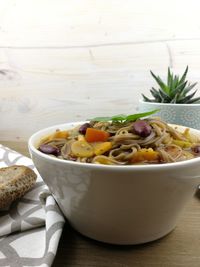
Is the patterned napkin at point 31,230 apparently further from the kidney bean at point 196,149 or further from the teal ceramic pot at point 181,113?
the teal ceramic pot at point 181,113

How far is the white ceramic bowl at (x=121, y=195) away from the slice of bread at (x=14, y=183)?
0.16 m

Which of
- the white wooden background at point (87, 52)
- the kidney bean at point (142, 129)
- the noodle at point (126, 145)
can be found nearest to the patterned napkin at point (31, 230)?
the noodle at point (126, 145)

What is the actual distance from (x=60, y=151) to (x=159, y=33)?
113cm

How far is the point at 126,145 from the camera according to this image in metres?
0.58

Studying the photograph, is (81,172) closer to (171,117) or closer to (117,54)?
(171,117)

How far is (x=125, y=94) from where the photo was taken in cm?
163

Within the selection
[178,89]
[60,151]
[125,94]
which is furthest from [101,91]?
[60,151]

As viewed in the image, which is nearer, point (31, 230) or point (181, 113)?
point (31, 230)

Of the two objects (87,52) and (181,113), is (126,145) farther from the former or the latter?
(87,52)

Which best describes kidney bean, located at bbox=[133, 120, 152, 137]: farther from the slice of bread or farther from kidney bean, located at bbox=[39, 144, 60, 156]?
the slice of bread

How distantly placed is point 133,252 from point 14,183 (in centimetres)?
32

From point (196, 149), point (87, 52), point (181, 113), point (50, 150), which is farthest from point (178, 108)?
point (87, 52)

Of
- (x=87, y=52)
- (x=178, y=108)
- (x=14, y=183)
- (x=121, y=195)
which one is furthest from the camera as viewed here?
(x=87, y=52)

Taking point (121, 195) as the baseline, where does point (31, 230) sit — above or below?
below
